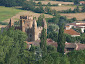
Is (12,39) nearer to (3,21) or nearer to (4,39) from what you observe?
(4,39)

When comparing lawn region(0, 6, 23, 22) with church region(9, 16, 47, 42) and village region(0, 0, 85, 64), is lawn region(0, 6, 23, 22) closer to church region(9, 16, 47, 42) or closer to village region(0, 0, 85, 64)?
village region(0, 0, 85, 64)

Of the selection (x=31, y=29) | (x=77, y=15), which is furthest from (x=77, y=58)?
(x=77, y=15)

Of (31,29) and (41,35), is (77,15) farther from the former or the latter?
(41,35)

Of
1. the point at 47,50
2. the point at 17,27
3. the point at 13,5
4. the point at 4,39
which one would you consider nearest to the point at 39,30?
the point at 17,27

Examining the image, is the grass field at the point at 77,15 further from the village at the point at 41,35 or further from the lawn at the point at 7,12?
the lawn at the point at 7,12

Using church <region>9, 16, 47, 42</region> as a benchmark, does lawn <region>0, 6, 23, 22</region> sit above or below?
below

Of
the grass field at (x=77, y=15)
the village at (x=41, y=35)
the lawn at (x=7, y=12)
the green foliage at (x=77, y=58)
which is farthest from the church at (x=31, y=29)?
the grass field at (x=77, y=15)

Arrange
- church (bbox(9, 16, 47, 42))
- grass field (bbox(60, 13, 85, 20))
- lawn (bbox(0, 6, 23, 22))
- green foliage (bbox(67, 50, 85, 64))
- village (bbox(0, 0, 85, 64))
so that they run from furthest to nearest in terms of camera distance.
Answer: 1. grass field (bbox(60, 13, 85, 20))
2. lawn (bbox(0, 6, 23, 22))
3. church (bbox(9, 16, 47, 42))
4. village (bbox(0, 0, 85, 64))
5. green foliage (bbox(67, 50, 85, 64))

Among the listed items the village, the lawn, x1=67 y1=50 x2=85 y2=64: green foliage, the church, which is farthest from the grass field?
x1=67 y1=50 x2=85 y2=64: green foliage
